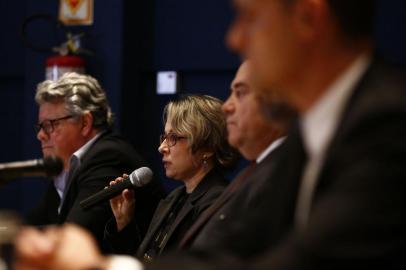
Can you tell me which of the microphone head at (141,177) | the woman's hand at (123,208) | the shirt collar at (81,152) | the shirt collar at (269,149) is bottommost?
the woman's hand at (123,208)

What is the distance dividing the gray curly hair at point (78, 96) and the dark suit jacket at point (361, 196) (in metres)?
2.41

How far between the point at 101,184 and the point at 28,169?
1.46 metres

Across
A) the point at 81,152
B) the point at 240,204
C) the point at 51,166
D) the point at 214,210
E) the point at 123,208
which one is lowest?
the point at 123,208

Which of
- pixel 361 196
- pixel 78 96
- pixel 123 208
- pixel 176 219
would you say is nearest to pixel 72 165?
pixel 78 96

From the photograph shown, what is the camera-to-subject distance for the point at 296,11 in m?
1.05

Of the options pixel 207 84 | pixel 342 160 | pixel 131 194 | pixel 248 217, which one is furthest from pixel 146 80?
pixel 342 160

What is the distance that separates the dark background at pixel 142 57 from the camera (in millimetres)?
4250

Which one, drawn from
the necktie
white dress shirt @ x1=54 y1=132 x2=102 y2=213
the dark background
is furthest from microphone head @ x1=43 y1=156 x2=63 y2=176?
the dark background

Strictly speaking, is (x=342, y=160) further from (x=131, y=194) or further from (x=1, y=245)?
(x=131, y=194)

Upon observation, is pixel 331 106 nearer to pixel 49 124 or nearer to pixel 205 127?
pixel 205 127

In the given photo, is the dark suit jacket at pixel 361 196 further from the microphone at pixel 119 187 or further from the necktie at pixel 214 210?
the microphone at pixel 119 187

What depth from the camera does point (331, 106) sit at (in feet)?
3.34

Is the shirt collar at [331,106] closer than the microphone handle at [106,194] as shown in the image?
Yes

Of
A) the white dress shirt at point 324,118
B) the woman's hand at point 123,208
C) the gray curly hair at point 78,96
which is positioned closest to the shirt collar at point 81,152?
the gray curly hair at point 78,96
